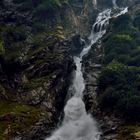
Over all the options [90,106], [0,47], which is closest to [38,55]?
[0,47]

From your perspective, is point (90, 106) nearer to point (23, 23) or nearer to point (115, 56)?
point (115, 56)

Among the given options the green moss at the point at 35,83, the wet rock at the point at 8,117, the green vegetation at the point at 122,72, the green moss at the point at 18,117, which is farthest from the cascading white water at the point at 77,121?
the wet rock at the point at 8,117

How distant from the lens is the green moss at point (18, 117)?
2527 inches

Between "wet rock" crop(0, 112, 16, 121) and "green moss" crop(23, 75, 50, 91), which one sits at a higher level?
"green moss" crop(23, 75, 50, 91)

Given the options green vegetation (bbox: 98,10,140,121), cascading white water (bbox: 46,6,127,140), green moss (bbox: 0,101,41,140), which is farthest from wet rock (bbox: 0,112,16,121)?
green vegetation (bbox: 98,10,140,121)

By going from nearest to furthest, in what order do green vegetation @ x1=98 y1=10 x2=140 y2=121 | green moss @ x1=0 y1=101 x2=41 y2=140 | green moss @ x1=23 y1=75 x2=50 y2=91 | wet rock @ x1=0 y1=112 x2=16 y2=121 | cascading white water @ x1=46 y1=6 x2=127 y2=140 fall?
green moss @ x1=0 y1=101 x2=41 y2=140
wet rock @ x1=0 y1=112 x2=16 y2=121
cascading white water @ x1=46 y1=6 x2=127 y2=140
green vegetation @ x1=98 y1=10 x2=140 y2=121
green moss @ x1=23 y1=75 x2=50 y2=91

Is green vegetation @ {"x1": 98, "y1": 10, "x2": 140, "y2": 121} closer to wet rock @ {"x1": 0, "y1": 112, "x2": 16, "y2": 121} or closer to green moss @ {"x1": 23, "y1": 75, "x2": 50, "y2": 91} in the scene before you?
green moss @ {"x1": 23, "y1": 75, "x2": 50, "y2": 91}

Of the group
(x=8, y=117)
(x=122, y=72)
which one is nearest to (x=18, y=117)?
(x=8, y=117)

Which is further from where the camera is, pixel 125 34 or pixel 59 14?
pixel 59 14

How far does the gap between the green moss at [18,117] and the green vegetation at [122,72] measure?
13.3 metres

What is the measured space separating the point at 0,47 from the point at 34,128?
77.2 ft

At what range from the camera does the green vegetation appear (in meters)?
69.3

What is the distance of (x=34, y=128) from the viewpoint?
218 ft

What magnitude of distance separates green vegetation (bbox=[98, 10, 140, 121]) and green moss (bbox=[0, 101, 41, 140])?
43.6 ft
